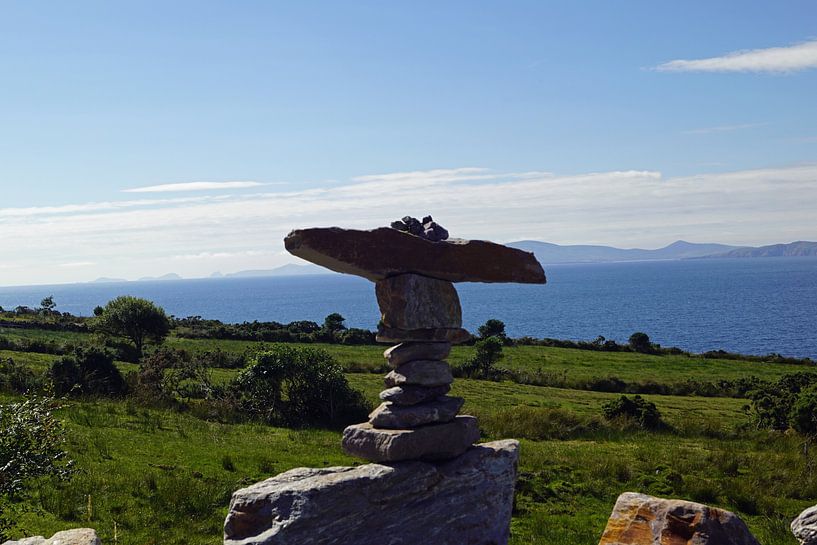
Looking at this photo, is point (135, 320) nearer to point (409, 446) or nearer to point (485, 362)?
point (485, 362)

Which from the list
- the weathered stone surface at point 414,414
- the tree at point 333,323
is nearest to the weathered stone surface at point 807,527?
the weathered stone surface at point 414,414

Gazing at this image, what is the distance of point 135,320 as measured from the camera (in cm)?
5281

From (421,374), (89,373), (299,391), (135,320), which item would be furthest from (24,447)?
(135,320)

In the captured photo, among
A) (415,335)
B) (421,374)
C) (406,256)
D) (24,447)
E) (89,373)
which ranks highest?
(406,256)

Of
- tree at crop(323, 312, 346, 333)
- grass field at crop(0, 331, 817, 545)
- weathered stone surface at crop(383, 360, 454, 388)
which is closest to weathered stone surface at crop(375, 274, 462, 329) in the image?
weathered stone surface at crop(383, 360, 454, 388)

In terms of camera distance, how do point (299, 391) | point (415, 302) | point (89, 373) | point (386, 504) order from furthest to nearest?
point (299, 391), point (89, 373), point (415, 302), point (386, 504)

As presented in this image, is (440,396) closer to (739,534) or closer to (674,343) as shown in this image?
(739,534)

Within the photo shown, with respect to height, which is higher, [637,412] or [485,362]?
[485,362]

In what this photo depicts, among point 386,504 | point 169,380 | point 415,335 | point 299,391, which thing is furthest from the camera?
point 169,380

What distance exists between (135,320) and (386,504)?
143 feet

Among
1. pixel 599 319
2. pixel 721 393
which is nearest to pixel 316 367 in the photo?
pixel 721 393

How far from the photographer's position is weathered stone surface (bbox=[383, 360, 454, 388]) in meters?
15.6

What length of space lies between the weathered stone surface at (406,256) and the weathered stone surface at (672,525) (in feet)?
17.0

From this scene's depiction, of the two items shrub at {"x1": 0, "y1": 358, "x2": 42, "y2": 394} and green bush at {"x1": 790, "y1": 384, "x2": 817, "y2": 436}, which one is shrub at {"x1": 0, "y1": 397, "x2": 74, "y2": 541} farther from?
green bush at {"x1": 790, "y1": 384, "x2": 817, "y2": 436}
